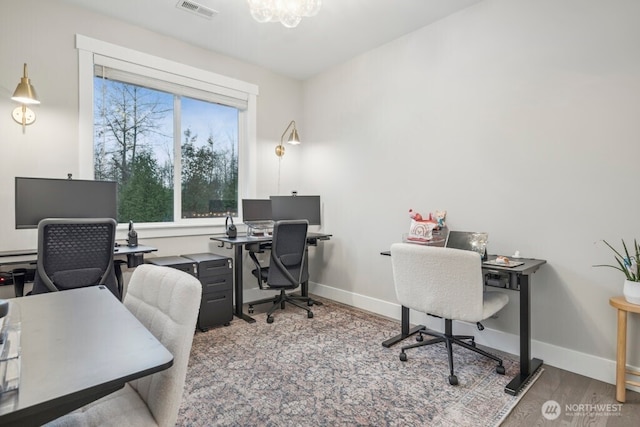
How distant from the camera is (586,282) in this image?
234cm

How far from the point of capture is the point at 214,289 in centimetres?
324

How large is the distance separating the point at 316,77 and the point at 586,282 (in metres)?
3.57

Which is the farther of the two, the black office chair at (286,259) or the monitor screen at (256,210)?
the monitor screen at (256,210)

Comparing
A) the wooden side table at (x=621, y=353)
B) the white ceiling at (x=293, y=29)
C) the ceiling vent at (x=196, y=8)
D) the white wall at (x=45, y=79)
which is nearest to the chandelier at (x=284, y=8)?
the white ceiling at (x=293, y=29)

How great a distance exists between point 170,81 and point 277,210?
5.82 ft

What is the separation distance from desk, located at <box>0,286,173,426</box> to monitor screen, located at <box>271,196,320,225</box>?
9.21 feet

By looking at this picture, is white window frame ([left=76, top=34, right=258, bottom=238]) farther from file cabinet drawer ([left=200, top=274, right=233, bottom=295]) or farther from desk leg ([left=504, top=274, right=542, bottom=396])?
desk leg ([left=504, top=274, right=542, bottom=396])

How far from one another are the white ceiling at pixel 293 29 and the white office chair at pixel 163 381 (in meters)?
2.60

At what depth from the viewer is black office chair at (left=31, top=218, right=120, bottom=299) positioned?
2.12 metres

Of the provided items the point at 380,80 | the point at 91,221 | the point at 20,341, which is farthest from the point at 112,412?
the point at 380,80

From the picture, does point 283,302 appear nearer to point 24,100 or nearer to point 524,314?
point 524,314

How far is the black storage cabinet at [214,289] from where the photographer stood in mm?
3152

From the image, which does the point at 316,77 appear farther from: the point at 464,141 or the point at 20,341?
the point at 20,341

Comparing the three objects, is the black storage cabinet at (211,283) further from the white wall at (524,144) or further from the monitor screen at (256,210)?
the white wall at (524,144)
